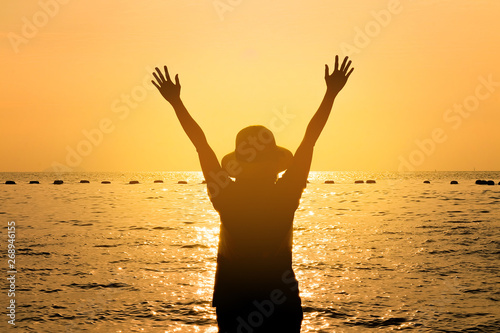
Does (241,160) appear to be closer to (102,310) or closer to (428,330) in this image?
(428,330)

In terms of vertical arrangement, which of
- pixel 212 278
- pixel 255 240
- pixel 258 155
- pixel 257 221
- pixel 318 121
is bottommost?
pixel 212 278

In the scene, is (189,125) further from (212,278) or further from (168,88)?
(212,278)

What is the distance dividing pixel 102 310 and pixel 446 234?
1751 centimetres

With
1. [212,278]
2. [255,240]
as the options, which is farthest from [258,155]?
[212,278]

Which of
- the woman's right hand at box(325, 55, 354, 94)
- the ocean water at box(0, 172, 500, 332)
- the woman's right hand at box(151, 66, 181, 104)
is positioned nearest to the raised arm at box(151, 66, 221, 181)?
the woman's right hand at box(151, 66, 181, 104)

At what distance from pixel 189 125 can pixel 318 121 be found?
0.82 metres

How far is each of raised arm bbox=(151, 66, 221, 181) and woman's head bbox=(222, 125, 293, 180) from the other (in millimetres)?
158

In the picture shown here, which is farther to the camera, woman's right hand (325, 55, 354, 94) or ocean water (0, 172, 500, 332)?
ocean water (0, 172, 500, 332)

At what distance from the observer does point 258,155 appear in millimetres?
3039

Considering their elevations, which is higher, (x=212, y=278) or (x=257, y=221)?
(x=257, y=221)

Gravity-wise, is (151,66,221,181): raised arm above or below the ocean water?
above

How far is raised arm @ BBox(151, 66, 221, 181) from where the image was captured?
302 cm

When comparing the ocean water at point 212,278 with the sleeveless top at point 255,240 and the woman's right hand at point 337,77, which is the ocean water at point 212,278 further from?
the woman's right hand at point 337,77

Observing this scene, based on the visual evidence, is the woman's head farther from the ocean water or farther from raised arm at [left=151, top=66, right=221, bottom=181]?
the ocean water
